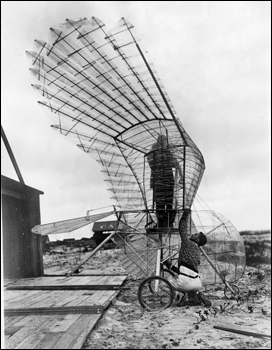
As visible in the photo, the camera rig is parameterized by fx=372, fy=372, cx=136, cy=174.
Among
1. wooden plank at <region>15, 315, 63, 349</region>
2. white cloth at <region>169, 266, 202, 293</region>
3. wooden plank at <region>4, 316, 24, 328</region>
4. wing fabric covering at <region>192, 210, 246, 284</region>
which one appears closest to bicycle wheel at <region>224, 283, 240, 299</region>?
wing fabric covering at <region>192, 210, 246, 284</region>

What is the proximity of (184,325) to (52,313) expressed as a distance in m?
1.85

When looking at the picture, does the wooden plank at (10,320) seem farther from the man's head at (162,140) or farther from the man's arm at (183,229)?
the man's head at (162,140)

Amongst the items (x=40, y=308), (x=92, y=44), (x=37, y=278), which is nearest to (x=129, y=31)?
(x=92, y=44)

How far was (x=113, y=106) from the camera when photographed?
6.09 metres

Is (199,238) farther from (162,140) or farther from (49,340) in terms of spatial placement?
(49,340)

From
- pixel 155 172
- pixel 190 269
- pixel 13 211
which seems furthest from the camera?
pixel 13 211

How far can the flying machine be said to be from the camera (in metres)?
5.23

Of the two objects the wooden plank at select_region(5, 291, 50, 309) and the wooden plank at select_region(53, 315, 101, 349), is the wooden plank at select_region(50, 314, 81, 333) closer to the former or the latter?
the wooden plank at select_region(53, 315, 101, 349)

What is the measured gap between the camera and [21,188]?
8.26 metres

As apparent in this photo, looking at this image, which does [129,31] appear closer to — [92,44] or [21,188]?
[92,44]

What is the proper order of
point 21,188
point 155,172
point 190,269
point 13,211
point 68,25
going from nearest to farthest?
point 68,25, point 190,269, point 155,172, point 21,188, point 13,211

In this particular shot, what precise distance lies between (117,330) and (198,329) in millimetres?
994

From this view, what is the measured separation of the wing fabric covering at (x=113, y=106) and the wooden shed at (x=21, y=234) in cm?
226

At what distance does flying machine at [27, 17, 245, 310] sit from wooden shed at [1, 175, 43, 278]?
2.32m
